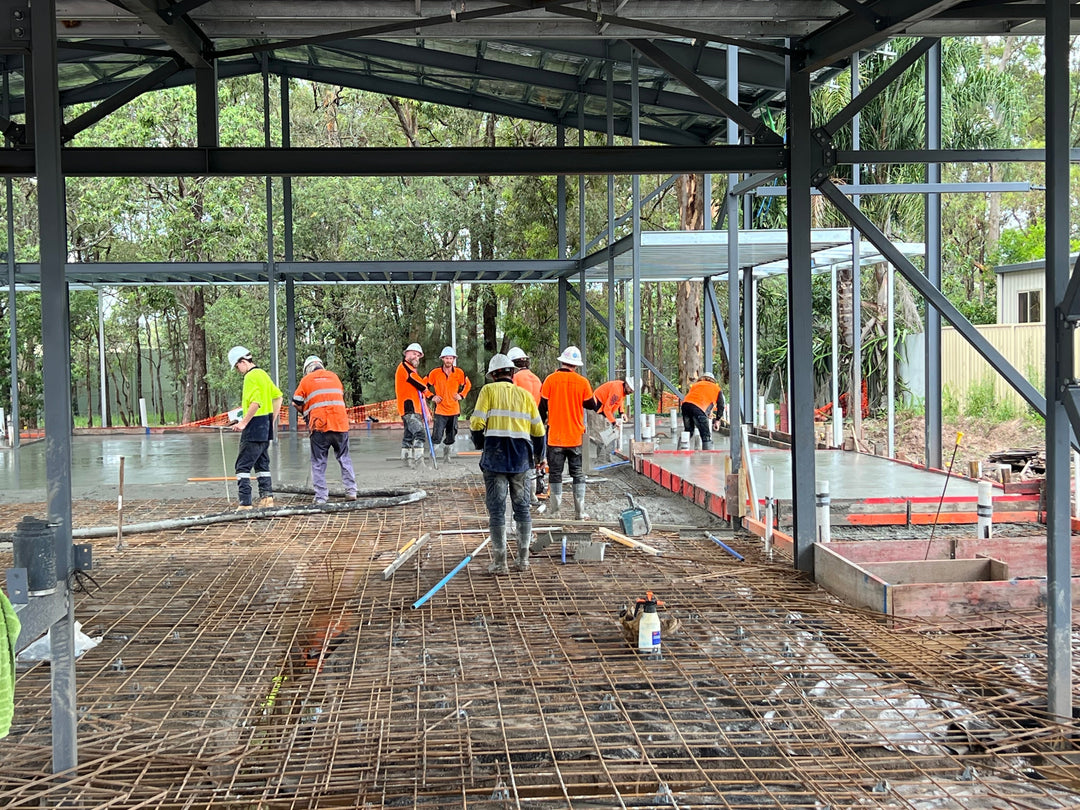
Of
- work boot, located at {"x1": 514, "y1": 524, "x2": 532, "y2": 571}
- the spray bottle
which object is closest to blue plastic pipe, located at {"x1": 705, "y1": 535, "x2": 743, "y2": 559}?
work boot, located at {"x1": 514, "y1": 524, "x2": 532, "y2": 571}

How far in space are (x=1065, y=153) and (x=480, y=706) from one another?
4169 millimetres

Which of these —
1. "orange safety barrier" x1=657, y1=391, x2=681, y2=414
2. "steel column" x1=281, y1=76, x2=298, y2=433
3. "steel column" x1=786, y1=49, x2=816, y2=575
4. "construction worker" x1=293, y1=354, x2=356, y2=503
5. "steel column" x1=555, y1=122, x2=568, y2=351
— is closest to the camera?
"steel column" x1=786, y1=49, x2=816, y2=575

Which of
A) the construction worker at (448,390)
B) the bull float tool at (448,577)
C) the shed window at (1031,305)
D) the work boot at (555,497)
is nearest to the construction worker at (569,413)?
the work boot at (555,497)

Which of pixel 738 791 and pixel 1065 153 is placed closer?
pixel 738 791

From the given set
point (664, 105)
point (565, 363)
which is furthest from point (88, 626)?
point (664, 105)

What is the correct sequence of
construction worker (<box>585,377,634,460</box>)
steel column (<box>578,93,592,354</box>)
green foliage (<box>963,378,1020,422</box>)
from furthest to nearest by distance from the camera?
green foliage (<box>963,378,1020,422</box>), steel column (<box>578,93,592,354</box>), construction worker (<box>585,377,634,460</box>)

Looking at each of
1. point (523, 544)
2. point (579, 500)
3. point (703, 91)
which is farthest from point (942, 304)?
point (579, 500)

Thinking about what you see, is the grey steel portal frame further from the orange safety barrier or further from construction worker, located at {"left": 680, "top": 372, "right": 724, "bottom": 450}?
the orange safety barrier

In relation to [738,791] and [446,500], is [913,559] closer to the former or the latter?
[738,791]

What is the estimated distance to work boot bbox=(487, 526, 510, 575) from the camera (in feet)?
28.4

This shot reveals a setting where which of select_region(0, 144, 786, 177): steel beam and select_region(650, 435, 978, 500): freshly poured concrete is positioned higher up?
select_region(0, 144, 786, 177): steel beam

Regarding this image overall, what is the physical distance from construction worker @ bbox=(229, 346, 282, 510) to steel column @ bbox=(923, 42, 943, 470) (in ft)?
26.7

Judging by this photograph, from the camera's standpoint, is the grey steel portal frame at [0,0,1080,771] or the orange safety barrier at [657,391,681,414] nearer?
the grey steel portal frame at [0,0,1080,771]

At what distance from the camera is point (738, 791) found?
430cm
